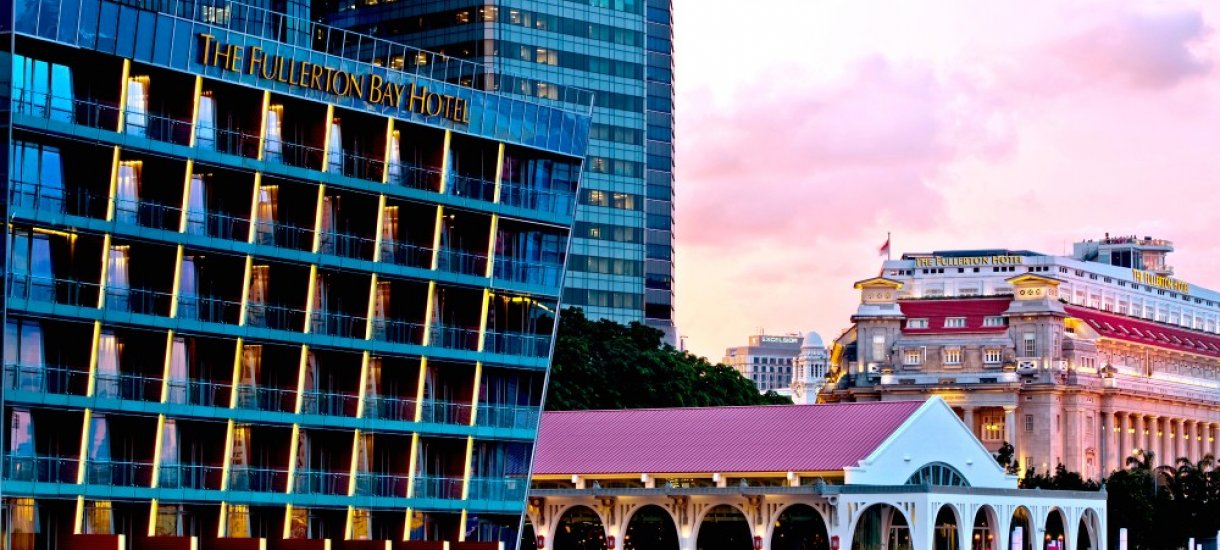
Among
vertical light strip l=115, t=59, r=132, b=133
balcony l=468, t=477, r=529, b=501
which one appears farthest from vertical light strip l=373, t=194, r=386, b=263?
vertical light strip l=115, t=59, r=132, b=133

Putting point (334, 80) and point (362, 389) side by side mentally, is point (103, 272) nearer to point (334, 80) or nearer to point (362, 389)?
point (334, 80)

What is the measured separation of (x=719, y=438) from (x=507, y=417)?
1927 inches

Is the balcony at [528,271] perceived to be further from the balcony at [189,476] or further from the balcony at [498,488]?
the balcony at [189,476]

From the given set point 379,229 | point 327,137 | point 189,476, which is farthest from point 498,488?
point 327,137

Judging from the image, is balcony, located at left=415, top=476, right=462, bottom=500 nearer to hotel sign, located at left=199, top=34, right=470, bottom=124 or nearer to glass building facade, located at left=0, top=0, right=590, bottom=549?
glass building facade, located at left=0, top=0, right=590, bottom=549

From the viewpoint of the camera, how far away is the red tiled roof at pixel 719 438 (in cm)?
13238

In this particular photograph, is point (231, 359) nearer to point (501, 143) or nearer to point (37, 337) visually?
point (37, 337)

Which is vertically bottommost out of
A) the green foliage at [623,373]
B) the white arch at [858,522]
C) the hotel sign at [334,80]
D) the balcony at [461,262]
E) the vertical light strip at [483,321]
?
the white arch at [858,522]

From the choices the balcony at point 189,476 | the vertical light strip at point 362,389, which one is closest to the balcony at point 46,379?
the balcony at point 189,476

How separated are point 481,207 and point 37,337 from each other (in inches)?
784

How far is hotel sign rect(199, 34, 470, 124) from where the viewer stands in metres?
78.6

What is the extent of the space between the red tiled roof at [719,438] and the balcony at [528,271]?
4178cm

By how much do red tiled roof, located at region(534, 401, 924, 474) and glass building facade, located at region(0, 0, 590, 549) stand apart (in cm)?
4311

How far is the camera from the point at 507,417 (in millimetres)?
90125
